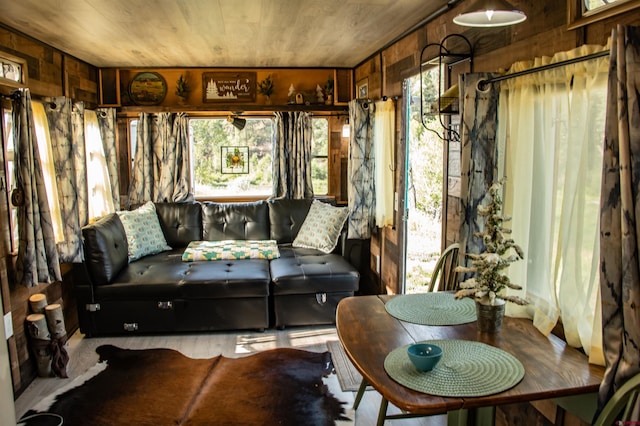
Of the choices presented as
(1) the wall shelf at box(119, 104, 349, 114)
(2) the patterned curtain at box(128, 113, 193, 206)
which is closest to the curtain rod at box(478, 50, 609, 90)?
(1) the wall shelf at box(119, 104, 349, 114)

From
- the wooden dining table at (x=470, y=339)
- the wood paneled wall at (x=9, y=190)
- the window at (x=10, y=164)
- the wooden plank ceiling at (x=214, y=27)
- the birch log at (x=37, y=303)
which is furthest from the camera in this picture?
the birch log at (x=37, y=303)

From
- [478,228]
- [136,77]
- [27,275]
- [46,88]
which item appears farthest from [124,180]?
[478,228]

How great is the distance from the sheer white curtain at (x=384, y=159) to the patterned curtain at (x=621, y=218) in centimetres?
271

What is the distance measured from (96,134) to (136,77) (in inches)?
32.5

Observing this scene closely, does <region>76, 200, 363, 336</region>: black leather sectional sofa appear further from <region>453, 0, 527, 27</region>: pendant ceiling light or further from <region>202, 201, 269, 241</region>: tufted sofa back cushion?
<region>453, 0, 527, 27</region>: pendant ceiling light

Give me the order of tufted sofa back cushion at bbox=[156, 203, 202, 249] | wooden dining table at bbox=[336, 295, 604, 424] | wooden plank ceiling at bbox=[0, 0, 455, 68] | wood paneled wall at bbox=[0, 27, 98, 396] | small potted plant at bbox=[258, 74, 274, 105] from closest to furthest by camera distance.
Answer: wooden dining table at bbox=[336, 295, 604, 424]
wooden plank ceiling at bbox=[0, 0, 455, 68]
wood paneled wall at bbox=[0, 27, 98, 396]
tufted sofa back cushion at bbox=[156, 203, 202, 249]
small potted plant at bbox=[258, 74, 274, 105]

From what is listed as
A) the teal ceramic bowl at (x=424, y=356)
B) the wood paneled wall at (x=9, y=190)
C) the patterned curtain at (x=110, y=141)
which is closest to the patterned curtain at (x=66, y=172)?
the wood paneled wall at (x=9, y=190)

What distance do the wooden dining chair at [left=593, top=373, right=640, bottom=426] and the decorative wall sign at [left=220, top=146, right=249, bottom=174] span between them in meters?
4.64

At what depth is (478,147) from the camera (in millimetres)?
2439

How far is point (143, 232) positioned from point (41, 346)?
155 centimetres

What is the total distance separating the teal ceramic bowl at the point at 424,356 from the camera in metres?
1.69

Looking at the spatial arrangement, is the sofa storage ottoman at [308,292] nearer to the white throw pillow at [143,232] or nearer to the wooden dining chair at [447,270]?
the white throw pillow at [143,232]

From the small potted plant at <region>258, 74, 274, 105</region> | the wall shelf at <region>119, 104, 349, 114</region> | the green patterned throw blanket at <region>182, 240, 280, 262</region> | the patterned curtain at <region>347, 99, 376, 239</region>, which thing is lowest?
the green patterned throw blanket at <region>182, 240, 280, 262</region>

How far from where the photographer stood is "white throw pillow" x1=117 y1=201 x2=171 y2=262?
Result: 4.63m
